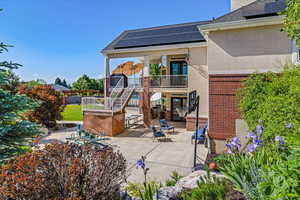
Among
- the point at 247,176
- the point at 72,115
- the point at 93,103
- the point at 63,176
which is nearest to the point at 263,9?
the point at 247,176

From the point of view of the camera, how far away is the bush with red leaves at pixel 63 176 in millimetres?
2795

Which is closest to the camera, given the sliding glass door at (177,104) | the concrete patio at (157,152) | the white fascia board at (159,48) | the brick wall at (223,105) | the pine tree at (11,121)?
the pine tree at (11,121)

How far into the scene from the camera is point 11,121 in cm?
587

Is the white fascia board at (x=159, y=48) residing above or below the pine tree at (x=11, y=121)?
above

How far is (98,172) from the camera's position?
10.5 ft

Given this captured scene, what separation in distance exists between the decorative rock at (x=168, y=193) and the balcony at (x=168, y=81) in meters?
12.1

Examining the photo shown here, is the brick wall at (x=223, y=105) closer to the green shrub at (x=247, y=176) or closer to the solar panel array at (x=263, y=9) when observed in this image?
the solar panel array at (x=263, y=9)

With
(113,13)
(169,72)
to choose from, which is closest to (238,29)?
(169,72)

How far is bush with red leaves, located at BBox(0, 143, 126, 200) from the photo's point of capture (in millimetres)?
2795

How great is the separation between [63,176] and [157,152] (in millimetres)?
7233

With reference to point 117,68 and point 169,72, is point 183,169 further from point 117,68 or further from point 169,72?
point 117,68

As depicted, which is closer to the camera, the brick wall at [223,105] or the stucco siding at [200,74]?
the brick wall at [223,105]

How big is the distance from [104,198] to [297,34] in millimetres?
6972

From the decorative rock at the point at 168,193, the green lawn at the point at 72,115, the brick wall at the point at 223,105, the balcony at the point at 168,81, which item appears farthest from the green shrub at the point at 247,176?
the green lawn at the point at 72,115
